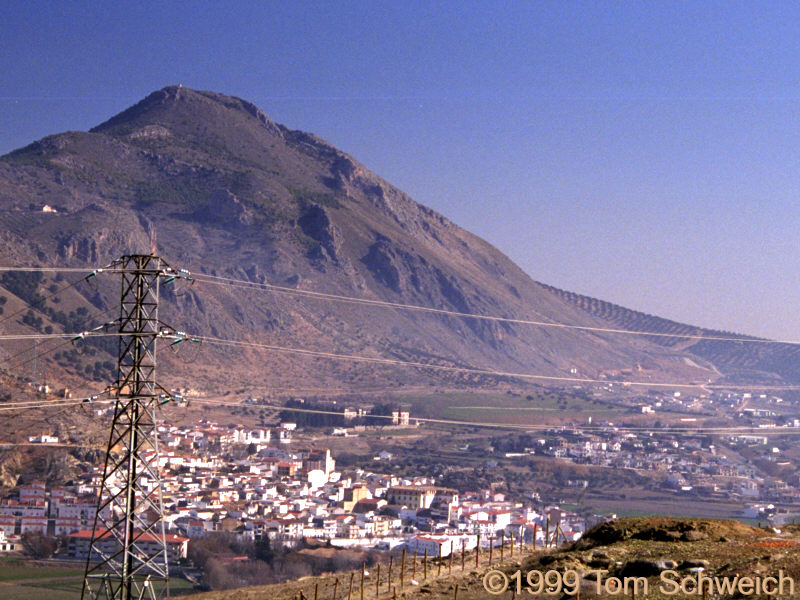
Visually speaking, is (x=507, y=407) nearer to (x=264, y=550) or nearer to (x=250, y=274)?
(x=250, y=274)

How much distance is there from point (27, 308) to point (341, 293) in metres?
69.9

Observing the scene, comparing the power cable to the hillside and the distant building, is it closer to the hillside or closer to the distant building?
the distant building

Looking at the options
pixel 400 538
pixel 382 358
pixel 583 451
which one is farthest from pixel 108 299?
pixel 400 538

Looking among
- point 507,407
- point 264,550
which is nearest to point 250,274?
point 507,407

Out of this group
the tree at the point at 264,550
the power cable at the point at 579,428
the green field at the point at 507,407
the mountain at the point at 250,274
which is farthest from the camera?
the mountain at the point at 250,274

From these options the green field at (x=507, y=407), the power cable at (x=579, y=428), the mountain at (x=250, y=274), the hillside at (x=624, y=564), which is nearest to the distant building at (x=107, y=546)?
the hillside at (x=624, y=564)

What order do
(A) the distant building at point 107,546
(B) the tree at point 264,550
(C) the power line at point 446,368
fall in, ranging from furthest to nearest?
(C) the power line at point 446,368 < (B) the tree at point 264,550 < (A) the distant building at point 107,546

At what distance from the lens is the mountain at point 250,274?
385ft

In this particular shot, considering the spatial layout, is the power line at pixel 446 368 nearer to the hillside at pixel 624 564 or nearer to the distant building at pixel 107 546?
the distant building at pixel 107 546

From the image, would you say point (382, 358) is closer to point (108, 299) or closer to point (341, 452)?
point (108, 299)

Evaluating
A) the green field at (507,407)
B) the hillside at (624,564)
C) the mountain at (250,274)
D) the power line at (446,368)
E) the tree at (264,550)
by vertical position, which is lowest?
the tree at (264,550)

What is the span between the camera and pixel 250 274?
153500 millimetres

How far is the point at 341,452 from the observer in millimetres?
85500

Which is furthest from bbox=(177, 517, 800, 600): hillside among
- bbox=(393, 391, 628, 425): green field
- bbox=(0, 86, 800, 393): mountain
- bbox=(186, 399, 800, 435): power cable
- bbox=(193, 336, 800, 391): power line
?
bbox=(393, 391, 628, 425): green field
